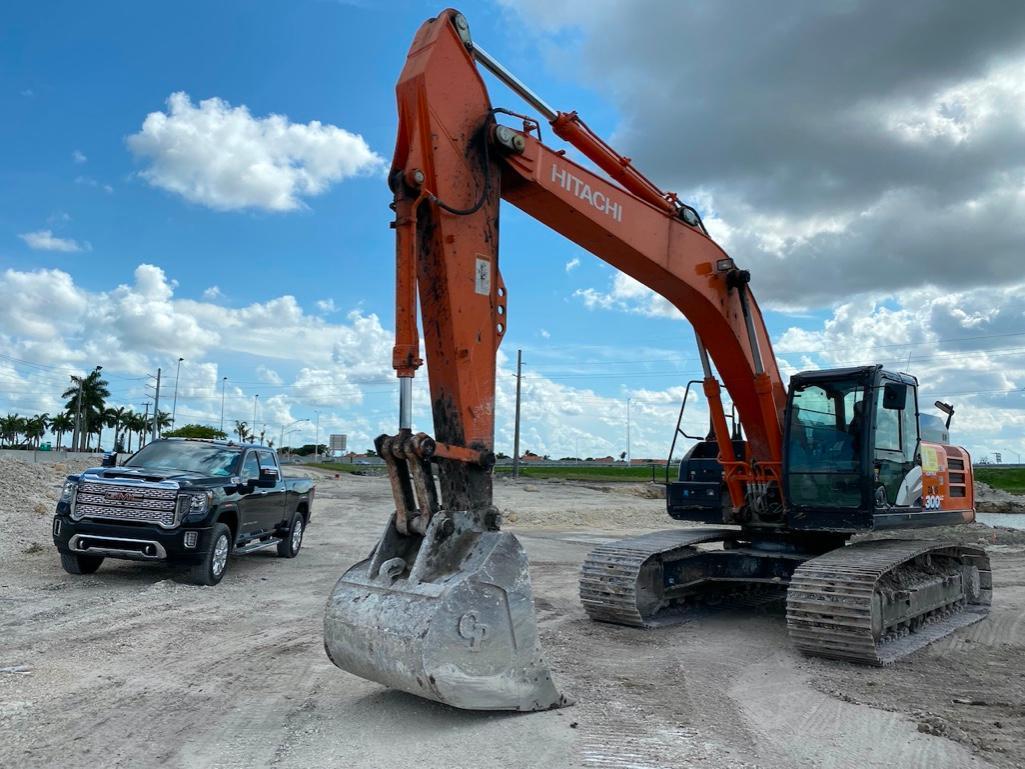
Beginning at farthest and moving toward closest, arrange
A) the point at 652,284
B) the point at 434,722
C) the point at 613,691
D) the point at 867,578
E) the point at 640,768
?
the point at 652,284 < the point at 867,578 < the point at 613,691 < the point at 434,722 < the point at 640,768

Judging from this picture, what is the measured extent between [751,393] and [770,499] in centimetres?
121

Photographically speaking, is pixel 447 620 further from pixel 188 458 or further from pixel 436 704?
pixel 188 458

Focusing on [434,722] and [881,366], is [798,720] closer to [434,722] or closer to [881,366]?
[434,722]

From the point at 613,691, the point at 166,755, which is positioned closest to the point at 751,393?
the point at 613,691

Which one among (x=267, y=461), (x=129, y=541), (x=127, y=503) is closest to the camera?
(x=129, y=541)

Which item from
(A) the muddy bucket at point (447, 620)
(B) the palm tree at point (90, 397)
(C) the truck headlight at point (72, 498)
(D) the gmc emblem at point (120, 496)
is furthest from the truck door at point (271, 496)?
(B) the palm tree at point (90, 397)

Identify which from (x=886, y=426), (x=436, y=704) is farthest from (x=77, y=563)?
(x=886, y=426)

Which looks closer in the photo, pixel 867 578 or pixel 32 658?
pixel 32 658

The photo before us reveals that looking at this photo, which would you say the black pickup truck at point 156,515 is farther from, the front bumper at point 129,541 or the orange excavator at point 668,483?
the orange excavator at point 668,483

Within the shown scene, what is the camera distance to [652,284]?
842 cm

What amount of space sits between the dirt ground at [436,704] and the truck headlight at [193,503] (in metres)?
0.86

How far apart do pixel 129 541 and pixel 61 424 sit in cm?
13250

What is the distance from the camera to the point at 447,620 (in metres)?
4.84

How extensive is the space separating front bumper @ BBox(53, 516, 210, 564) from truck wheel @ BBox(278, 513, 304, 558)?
130 inches
